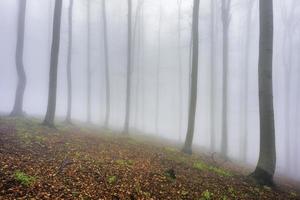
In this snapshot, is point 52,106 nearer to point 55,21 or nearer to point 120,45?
point 55,21

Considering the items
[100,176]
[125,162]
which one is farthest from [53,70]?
[100,176]

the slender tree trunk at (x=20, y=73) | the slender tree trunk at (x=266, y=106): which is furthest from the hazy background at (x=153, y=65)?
the slender tree trunk at (x=266, y=106)

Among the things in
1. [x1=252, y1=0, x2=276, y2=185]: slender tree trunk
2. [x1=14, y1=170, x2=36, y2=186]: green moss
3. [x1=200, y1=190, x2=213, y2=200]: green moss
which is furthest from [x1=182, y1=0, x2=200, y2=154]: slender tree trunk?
[x1=14, y1=170, x2=36, y2=186]: green moss

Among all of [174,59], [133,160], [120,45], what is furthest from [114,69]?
[133,160]

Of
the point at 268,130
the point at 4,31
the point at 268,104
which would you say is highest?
the point at 4,31

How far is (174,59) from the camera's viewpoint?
49.9 metres

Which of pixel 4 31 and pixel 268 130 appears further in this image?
pixel 4 31

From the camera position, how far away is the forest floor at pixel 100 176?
22.9 feet

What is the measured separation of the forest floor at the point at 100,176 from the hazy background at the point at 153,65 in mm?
16258

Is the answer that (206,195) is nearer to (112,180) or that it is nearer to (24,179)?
(112,180)

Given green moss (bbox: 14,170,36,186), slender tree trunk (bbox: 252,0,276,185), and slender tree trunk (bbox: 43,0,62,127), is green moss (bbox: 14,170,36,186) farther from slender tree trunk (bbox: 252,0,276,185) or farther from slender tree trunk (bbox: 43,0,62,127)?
slender tree trunk (bbox: 43,0,62,127)

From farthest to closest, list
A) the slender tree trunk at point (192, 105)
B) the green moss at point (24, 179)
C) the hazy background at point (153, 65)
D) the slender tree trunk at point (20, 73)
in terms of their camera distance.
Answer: the hazy background at point (153, 65)
the slender tree trunk at point (20, 73)
the slender tree trunk at point (192, 105)
the green moss at point (24, 179)

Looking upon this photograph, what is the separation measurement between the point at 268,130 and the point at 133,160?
6015mm

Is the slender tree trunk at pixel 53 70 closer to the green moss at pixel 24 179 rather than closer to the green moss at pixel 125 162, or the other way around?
the green moss at pixel 125 162
